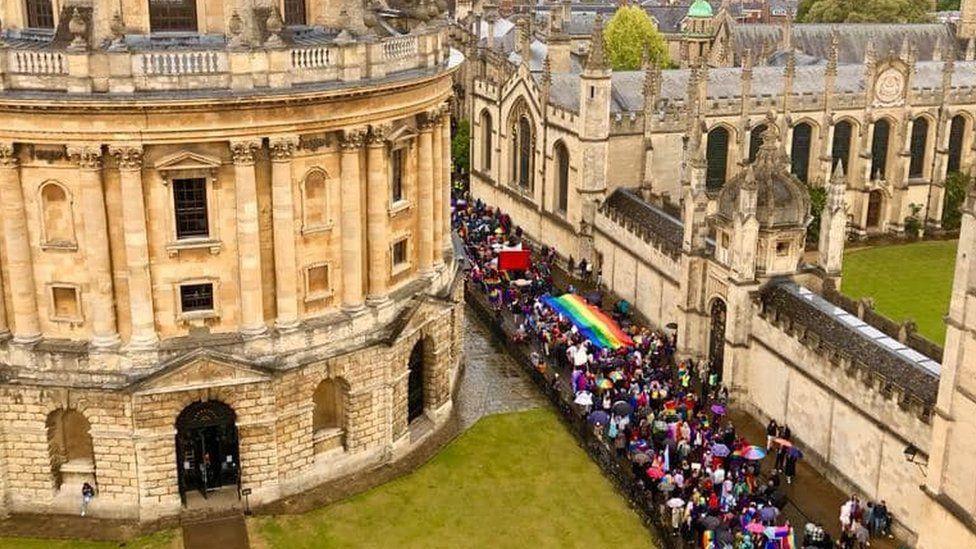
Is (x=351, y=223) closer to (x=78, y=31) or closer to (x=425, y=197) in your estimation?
(x=425, y=197)

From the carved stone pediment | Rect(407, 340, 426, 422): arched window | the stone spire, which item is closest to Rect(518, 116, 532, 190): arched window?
the stone spire

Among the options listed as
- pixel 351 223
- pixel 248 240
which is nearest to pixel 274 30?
pixel 248 240

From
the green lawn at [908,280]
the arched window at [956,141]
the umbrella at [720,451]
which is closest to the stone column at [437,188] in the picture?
the umbrella at [720,451]

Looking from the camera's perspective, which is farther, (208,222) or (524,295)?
(524,295)

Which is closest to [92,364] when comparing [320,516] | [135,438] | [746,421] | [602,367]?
[135,438]

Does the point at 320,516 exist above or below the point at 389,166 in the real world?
below

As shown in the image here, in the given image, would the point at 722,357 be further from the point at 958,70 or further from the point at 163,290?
the point at 958,70
